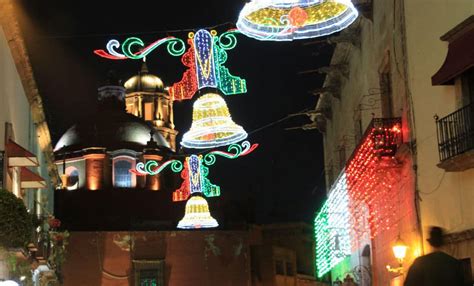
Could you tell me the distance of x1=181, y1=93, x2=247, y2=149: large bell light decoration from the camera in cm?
2080

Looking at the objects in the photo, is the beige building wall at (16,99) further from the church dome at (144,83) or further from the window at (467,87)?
the church dome at (144,83)

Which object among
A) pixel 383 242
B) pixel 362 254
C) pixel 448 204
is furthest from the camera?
pixel 362 254

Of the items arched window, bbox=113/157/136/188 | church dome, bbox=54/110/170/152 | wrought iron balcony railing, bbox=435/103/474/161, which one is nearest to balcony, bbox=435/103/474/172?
wrought iron balcony railing, bbox=435/103/474/161

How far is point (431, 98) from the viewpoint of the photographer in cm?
1792

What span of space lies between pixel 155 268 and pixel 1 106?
31212 millimetres

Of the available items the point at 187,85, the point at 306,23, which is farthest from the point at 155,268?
the point at 306,23

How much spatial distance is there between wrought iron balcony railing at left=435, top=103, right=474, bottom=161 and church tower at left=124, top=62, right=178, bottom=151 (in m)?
56.3

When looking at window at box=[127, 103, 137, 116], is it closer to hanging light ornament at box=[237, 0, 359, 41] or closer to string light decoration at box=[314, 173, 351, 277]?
string light decoration at box=[314, 173, 351, 277]

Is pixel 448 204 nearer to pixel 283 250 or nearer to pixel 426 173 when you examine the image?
pixel 426 173

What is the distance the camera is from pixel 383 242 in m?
23.3

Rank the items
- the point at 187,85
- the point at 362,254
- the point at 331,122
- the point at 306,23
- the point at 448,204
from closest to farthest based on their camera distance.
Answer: the point at 306,23
the point at 448,204
the point at 187,85
the point at 362,254
the point at 331,122

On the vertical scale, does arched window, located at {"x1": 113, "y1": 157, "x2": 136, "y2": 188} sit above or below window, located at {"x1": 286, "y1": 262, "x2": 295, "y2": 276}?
above

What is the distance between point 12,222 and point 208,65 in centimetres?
606

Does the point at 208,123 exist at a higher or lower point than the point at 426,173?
higher
